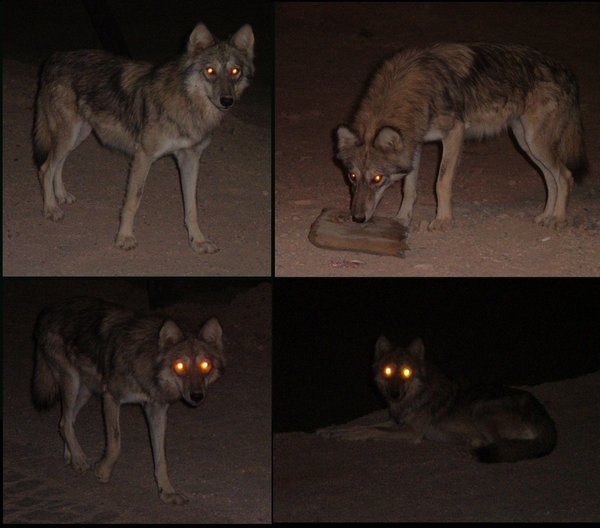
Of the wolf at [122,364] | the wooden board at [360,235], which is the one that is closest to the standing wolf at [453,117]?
the wooden board at [360,235]

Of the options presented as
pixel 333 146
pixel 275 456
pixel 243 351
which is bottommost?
pixel 243 351

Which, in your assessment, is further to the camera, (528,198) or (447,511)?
(528,198)

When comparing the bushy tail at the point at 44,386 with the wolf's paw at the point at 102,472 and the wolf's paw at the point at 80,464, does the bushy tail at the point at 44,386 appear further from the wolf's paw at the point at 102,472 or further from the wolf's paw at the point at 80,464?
the wolf's paw at the point at 102,472

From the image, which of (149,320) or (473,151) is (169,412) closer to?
(149,320)

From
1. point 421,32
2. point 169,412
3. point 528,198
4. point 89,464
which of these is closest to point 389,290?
point 528,198

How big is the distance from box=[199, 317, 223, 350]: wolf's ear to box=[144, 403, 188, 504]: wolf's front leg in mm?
483

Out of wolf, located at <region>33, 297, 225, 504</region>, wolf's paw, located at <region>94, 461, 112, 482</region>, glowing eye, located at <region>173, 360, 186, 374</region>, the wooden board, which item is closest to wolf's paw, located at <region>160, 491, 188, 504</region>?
wolf, located at <region>33, 297, 225, 504</region>

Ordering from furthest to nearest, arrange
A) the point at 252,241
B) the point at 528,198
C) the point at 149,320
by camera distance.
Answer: the point at 528,198 < the point at 252,241 < the point at 149,320

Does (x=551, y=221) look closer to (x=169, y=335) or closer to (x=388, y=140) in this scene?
(x=388, y=140)

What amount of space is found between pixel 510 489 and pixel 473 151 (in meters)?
3.39

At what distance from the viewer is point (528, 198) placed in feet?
21.3

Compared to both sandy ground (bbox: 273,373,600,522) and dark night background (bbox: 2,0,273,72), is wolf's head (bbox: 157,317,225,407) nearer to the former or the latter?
sandy ground (bbox: 273,373,600,522)

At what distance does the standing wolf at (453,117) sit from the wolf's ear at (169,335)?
1348 mm

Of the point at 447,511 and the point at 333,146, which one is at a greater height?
the point at 333,146
